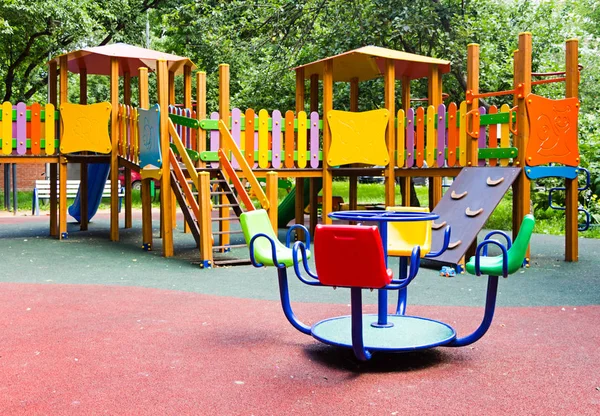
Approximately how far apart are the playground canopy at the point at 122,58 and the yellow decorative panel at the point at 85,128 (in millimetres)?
944

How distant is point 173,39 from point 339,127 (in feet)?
42.1

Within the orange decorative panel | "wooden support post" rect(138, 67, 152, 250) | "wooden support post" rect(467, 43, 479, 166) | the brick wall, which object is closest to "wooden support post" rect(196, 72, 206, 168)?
"wooden support post" rect(138, 67, 152, 250)

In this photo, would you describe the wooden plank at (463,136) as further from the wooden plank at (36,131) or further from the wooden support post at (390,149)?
the wooden plank at (36,131)

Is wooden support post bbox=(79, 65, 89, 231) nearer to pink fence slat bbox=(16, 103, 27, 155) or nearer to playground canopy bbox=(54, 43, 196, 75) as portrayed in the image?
playground canopy bbox=(54, 43, 196, 75)

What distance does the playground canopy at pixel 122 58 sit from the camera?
12.9m

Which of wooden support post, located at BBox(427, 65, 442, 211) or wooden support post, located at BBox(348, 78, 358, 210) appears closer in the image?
wooden support post, located at BBox(427, 65, 442, 211)

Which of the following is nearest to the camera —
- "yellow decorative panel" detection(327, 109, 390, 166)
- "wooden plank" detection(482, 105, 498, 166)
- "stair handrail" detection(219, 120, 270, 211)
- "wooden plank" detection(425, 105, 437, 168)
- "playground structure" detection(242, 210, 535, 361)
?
"playground structure" detection(242, 210, 535, 361)

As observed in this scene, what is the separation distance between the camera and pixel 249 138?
1178cm

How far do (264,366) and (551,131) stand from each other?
6.49 m

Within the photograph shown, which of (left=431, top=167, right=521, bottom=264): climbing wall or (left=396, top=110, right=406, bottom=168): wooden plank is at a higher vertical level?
(left=396, top=110, right=406, bottom=168): wooden plank

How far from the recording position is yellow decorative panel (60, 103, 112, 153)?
12734mm

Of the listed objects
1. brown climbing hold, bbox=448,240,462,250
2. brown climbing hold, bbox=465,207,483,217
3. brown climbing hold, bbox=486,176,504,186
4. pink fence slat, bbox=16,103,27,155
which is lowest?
brown climbing hold, bbox=448,240,462,250

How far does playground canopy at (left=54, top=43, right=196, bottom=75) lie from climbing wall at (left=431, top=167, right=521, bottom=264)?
5317 mm

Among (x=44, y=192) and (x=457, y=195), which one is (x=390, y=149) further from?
(x=44, y=192)
